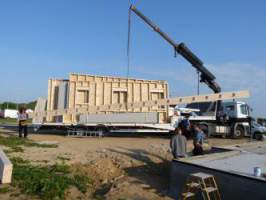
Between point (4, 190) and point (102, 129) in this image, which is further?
point (102, 129)

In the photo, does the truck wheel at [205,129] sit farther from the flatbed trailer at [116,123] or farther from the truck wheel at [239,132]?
the flatbed trailer at [116,123]

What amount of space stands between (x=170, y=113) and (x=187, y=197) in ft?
42.6

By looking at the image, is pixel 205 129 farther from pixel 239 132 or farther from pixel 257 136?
pixel 257 136

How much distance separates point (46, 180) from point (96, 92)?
1240cm

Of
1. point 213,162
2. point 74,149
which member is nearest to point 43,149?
point 74,149

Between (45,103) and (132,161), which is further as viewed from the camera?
(45,103)

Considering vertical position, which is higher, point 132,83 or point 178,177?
point 132,83

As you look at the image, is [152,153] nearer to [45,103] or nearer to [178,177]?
[178,177]

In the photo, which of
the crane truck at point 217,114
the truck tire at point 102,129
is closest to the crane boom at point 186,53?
the crane truck at point 217,114

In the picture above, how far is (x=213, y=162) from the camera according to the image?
26.1 ft

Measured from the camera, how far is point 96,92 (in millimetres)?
19828

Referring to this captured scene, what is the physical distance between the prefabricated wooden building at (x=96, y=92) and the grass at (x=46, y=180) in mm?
9878

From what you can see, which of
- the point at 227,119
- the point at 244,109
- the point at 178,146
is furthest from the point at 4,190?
the point at 244,109

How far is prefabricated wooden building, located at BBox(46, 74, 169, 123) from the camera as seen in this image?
19516 millimetres
